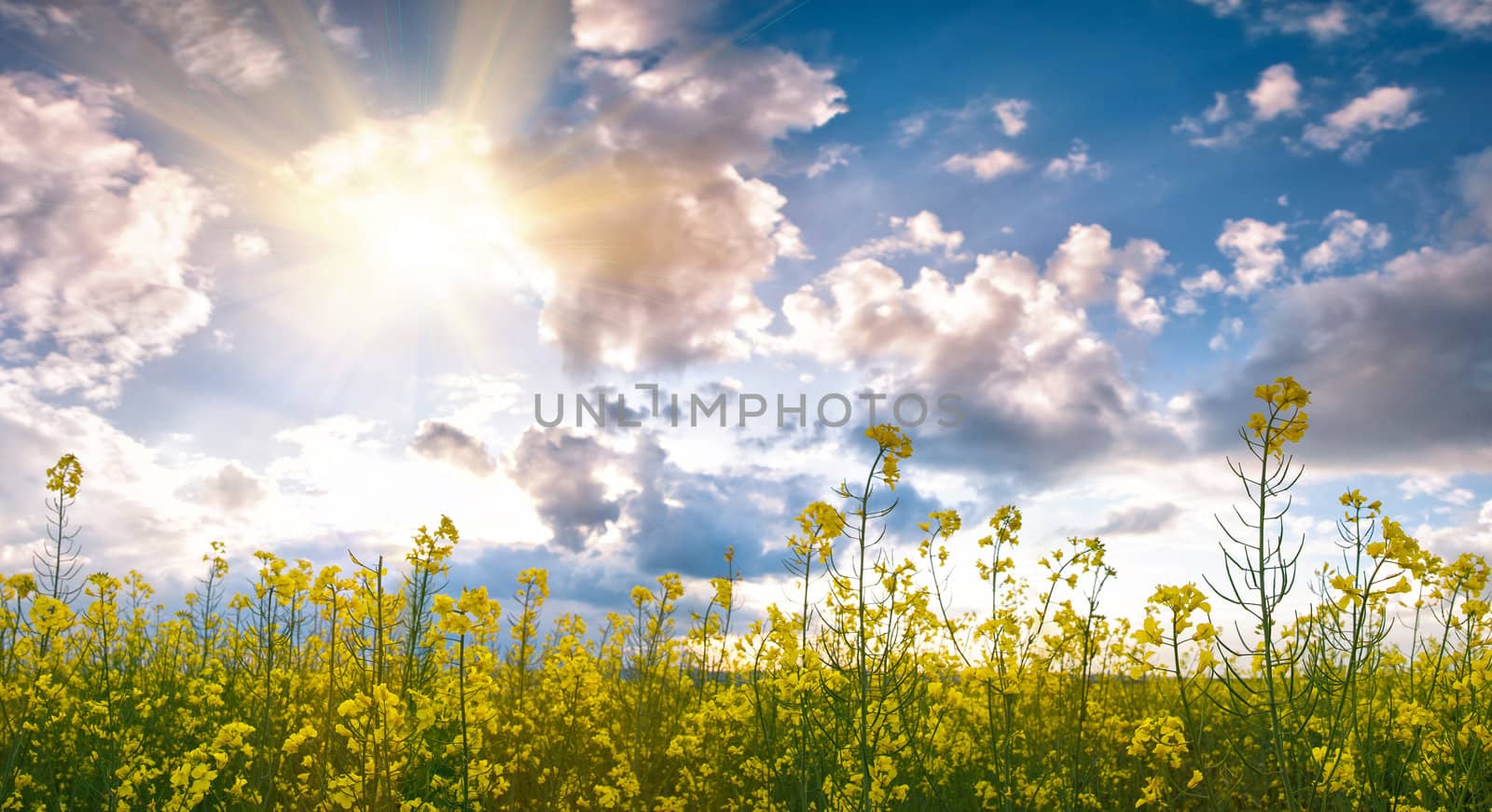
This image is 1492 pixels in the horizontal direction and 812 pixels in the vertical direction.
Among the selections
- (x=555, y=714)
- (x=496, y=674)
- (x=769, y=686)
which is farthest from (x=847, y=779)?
(x=496, y=674)

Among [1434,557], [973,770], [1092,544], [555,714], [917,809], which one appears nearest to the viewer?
[1434,557]

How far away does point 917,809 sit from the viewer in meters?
5.22

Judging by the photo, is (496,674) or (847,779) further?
(496,674)

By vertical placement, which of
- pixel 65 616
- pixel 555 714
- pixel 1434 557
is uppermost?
pixel 1434 557

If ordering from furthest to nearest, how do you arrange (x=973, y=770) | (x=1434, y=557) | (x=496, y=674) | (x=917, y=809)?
(x=496, y=674) → (x=973, y=770) → (x=917, y=809) → (x=1434, y=557)

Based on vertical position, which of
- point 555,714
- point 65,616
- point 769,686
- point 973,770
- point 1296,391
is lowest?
point 973,770

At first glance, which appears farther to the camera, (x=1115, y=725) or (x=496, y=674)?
(x=496, y=674)

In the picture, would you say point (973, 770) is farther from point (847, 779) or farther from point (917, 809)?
point (847, 779)

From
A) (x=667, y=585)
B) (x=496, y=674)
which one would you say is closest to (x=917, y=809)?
(x=667, y=585)

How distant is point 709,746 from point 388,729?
3.52 meters

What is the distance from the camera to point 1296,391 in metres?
3.08

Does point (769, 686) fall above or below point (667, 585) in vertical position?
below

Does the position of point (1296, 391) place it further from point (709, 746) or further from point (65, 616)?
point (65, 616)

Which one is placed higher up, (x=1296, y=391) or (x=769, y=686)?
(x=1296, y=391)
